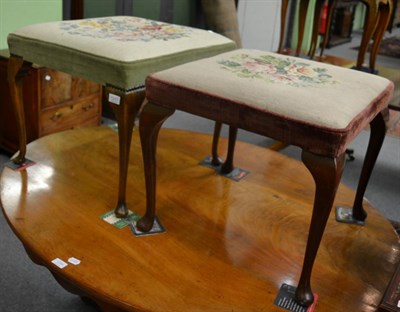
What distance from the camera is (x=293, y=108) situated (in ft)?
2.54

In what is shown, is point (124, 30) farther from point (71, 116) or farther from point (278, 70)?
point (71, 116)

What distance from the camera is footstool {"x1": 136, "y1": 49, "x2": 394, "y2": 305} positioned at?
75 cm

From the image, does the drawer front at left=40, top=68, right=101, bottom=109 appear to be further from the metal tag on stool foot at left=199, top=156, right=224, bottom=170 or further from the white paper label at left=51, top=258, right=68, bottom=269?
the white paper label at left=51, top=258, right=68, bottom=269

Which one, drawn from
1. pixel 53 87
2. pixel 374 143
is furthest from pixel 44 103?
pixel 374 143

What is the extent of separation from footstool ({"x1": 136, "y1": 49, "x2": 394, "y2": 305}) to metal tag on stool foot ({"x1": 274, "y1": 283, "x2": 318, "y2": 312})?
0.01 m

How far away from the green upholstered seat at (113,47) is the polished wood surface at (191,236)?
0.30 m

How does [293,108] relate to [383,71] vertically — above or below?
above

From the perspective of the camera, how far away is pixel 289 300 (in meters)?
0.87

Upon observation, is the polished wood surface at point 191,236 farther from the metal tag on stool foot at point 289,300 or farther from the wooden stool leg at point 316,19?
the wooden stool leg at point 316,19

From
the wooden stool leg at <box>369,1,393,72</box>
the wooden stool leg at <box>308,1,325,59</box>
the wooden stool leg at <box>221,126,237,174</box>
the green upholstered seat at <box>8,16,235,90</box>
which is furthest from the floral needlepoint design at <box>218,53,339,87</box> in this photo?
the wooden stool leg at <box>308,1,325,59</box>

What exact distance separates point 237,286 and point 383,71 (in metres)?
1.85

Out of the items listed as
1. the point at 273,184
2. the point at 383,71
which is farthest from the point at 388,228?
the point at 383,71

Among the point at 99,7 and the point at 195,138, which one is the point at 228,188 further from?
the point at 99,7

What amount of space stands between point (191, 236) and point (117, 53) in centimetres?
40
